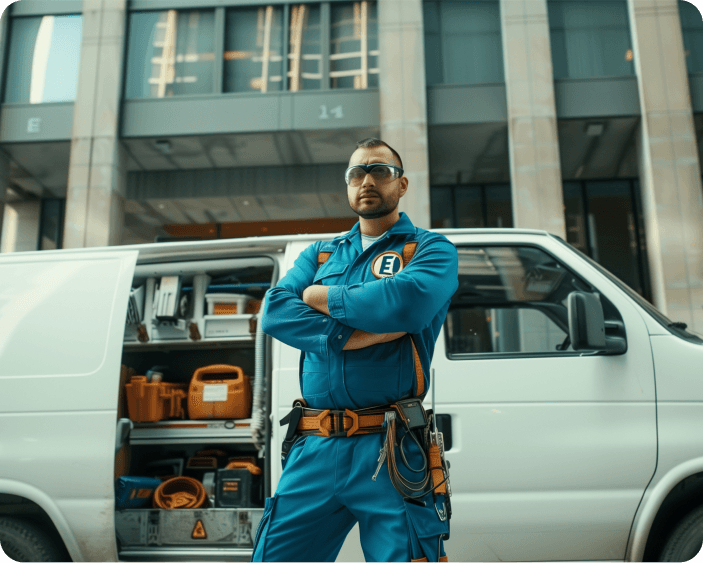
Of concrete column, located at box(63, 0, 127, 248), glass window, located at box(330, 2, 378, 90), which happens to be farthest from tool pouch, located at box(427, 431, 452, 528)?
glass window, located at box(330, 2, 378, 90)

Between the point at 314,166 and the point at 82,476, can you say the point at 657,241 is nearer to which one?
the point at 314,166

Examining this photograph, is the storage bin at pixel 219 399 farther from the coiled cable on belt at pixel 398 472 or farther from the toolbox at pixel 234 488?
the coiled cable on belt at pixel 398 472

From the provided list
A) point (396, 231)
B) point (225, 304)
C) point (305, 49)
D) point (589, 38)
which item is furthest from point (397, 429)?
point (589, 38)

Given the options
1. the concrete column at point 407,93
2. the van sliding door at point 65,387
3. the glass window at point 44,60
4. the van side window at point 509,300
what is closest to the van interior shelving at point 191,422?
the van sliding door at point 65,387

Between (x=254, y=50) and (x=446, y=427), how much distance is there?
1151 cm

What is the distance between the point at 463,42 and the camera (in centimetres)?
1207

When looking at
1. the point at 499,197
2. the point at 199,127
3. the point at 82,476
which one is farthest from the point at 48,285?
the point at 499,197

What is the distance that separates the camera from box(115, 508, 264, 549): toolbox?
314cm

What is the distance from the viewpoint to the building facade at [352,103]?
1095cm

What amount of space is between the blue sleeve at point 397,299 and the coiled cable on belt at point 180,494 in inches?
88.6

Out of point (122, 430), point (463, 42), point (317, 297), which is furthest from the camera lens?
point (463, 42)

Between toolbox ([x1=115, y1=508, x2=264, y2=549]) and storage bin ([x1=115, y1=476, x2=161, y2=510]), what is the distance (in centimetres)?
8

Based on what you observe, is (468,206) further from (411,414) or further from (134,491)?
(411,414)

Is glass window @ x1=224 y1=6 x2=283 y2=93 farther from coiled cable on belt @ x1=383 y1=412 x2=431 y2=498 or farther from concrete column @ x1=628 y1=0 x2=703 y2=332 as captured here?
coiled cable on belt @ x1=383 y1=412 x2=431 y2=498
